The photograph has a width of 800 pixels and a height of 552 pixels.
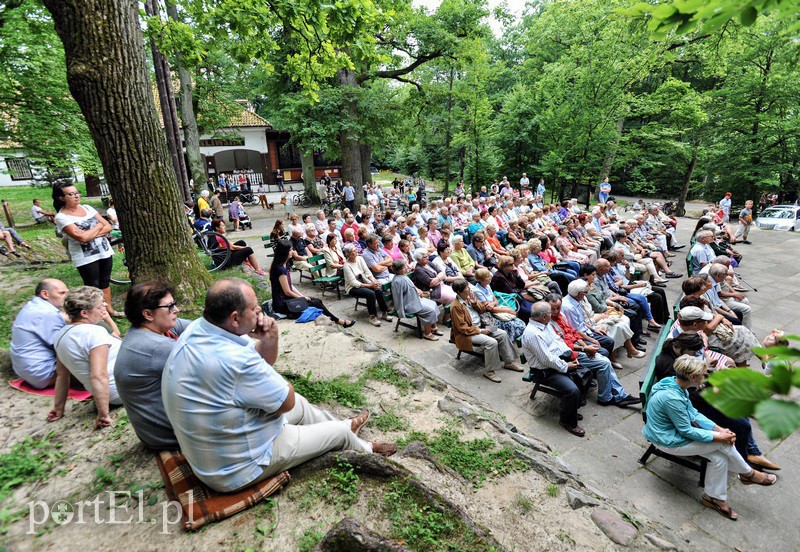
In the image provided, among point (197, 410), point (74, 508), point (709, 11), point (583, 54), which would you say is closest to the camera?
point (709, 11)

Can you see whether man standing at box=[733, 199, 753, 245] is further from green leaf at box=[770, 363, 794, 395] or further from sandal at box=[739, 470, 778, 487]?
green leaf at box=[770, 363, 794, 395]

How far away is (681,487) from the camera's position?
3.52 meters

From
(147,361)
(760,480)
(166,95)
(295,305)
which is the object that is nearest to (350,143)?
(166,95)

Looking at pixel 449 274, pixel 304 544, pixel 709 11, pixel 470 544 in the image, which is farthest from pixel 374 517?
pixel 449 274

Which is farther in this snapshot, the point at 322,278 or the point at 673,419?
the point at 322,278

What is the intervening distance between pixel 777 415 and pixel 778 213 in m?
20.4

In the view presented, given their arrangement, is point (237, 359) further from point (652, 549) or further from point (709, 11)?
point (652, 549)

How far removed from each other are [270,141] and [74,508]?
90.0ft

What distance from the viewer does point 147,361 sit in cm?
255

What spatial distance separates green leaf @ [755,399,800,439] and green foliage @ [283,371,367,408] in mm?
3319

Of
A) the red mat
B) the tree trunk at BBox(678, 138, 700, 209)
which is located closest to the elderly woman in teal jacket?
the red mat

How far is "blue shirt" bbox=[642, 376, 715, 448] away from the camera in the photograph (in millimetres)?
3322

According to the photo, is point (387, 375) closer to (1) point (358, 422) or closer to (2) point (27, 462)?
(1) point (358, 422)

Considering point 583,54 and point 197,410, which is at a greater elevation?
point 583,54
